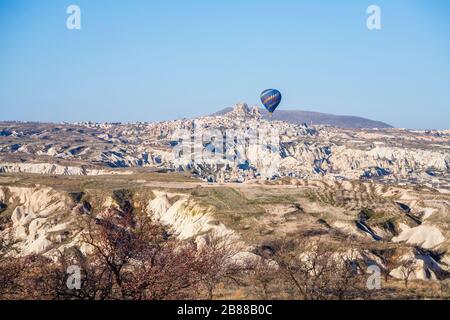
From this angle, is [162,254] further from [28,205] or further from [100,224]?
[28,205]

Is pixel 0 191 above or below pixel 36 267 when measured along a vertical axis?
below

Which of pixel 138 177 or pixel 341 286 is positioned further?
pixel 138 177

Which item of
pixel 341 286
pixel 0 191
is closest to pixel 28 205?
pixel 0 191

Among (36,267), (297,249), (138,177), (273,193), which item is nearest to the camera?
(36,267)
